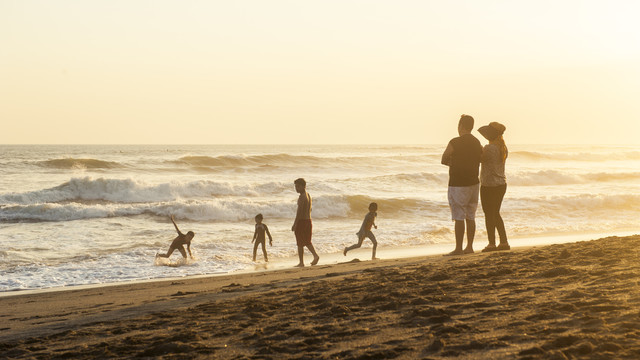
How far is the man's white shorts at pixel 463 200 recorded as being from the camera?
9.38 meters

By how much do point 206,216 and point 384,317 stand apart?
701 inches

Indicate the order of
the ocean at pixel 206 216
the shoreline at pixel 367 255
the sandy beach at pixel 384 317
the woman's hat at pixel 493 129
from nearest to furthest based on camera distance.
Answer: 1. the sandy beach at pixel 384 317
2. the woman's hat at pixel 493 129
3. the shoreline at pixel 367 255
4. the ocean at pixel 206 216

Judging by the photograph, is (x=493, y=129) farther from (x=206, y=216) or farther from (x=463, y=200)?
(x=206, y=216)

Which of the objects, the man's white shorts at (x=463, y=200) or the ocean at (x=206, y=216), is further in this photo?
the ocean at (x=206, y=216)

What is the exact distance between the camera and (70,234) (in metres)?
17.1

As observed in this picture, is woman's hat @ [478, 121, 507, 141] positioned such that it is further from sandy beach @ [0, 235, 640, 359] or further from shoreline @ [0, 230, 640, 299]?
shoreline @ [0, 230, 640, 299]

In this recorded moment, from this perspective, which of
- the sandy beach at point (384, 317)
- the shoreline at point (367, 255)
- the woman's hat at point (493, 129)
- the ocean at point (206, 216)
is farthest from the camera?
the ocean at point (206, 216)

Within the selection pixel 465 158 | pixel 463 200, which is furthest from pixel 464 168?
pixel 463 200

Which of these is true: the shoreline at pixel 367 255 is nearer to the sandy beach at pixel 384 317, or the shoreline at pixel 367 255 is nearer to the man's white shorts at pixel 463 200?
the man's white shorts at pixel 463 200

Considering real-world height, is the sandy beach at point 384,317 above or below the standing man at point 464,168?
below

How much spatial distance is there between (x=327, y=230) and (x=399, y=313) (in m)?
A: 13.4

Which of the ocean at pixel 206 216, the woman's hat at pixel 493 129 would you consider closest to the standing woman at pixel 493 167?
the woman's hat at pixel 493 129

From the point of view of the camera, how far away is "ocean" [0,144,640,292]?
12.9 m

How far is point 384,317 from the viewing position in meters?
5.22
